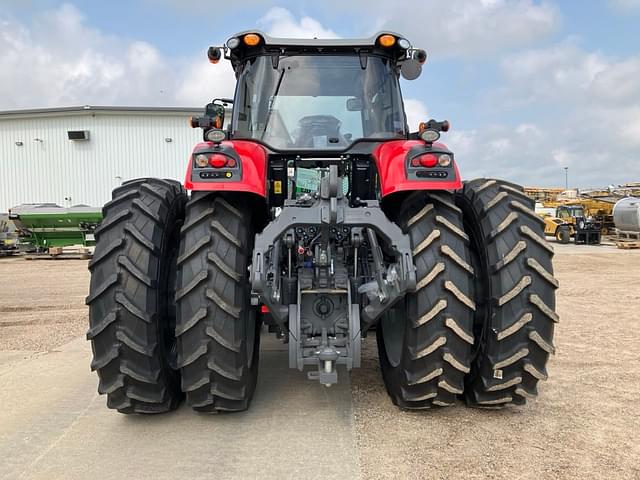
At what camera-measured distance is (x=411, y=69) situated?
3.74 metres

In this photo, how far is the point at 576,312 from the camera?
6.87 m

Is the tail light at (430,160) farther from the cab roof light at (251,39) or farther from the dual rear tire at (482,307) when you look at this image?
the cab roof light at (251,39)

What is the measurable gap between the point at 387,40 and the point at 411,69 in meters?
0.34

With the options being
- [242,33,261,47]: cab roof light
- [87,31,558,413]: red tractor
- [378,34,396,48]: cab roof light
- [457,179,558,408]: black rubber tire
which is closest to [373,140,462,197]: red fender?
[87,31,558,413]: red tractor

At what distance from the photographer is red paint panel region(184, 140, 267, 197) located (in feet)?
9.14

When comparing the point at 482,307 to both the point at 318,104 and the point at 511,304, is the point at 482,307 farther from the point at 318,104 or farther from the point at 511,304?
the point at 318,104

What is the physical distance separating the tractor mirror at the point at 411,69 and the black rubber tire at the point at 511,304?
4.08 feet

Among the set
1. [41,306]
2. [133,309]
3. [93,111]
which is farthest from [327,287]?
[93,111]

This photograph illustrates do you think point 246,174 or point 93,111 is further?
point 93,111

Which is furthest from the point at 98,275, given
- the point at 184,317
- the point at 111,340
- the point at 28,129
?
the point at 28,129

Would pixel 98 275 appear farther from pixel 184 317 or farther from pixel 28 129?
pixel 28 129

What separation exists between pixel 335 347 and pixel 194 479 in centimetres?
100

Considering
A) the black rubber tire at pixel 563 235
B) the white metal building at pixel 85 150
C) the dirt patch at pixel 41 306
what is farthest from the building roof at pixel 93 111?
the black rubber tire at pixel 563 235

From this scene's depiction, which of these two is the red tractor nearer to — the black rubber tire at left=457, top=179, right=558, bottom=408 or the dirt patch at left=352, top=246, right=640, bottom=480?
the black rubber tire at left=457, top=179, right=558, bottom=408
